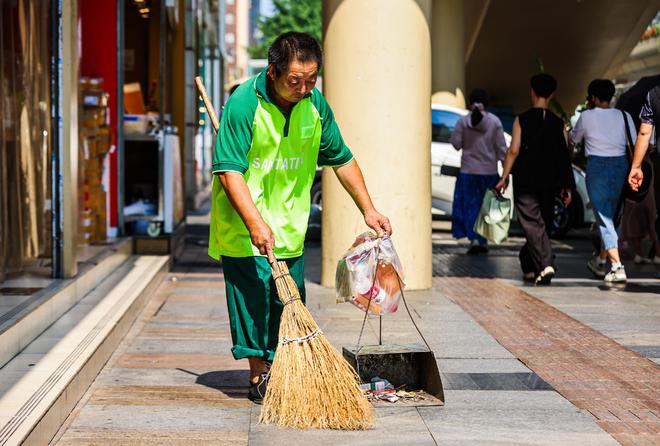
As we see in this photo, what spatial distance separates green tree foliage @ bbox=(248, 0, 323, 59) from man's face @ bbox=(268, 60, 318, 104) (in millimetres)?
85067

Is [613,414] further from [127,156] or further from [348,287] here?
[127,156]

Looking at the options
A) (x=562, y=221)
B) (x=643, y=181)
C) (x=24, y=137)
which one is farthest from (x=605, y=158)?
(x=562, y=221)

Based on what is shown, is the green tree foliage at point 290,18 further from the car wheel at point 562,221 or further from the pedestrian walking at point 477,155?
the pedestrian walking at point 477,155

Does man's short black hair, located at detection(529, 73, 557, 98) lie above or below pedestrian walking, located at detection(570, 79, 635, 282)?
above

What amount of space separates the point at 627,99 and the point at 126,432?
25.2 feet

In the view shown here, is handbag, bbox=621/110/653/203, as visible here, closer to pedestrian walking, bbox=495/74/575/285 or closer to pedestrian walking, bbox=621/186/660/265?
pedestrian walking, bbox=495/74/575/285

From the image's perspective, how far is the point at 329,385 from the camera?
517 cm

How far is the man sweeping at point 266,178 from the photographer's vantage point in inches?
214

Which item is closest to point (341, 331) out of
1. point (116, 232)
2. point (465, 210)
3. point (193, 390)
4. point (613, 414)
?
point (193, 390)

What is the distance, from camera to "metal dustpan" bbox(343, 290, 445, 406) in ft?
19.1

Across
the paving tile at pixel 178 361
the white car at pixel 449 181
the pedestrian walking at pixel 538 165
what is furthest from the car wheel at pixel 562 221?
the paving tile at pixel 178 361

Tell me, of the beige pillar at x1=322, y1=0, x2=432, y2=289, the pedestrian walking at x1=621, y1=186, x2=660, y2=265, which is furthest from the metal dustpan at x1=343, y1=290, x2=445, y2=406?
the pedestrian walking at x1=621, y1=186, x2=660, y2=265

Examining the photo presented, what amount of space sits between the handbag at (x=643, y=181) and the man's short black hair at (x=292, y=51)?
18.0 feet

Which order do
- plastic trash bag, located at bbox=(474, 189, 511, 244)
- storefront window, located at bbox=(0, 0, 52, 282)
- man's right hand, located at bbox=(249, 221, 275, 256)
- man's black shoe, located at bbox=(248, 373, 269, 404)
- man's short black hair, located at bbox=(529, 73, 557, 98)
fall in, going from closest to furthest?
man's right hand, located at bbox=(249, 221, 275, 256) → man's black shoe, located at bbox=(248, 373, 269, 404) → storefront window, located at bbox=(0, 0, 52, 282) → man's short black hair, located at bbox=(529, 73, 557, 98) → plastic trash bag, located at bbox=(474, 189, 511, 244)
